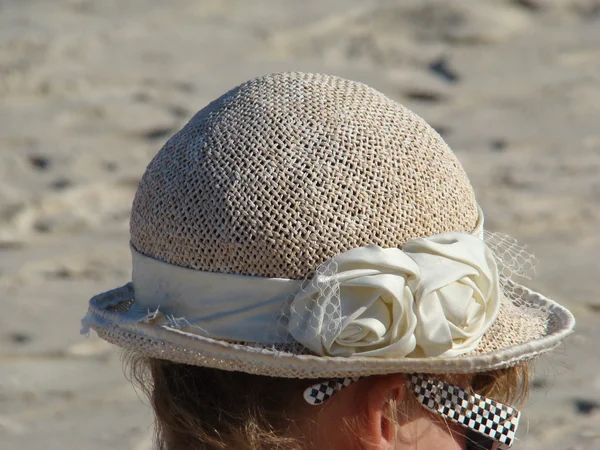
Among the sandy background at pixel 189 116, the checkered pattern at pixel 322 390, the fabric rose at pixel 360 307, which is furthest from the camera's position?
the sandy background at pixel 189 116

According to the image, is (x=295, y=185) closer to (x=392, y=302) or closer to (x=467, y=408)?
(x=392, y=302)

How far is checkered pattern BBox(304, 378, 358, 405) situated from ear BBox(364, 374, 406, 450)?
0.05 meters

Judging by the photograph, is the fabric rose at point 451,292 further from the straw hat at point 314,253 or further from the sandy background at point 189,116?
the sandy background at point 189,116

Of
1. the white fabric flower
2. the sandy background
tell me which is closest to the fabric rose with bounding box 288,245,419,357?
the white fabric flower

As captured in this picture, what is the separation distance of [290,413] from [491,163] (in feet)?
10.6

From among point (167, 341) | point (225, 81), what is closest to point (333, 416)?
point (167, 341)

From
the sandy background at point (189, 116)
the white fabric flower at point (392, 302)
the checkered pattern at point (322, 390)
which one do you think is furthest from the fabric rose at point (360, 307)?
the sandy background at point (189, 116)

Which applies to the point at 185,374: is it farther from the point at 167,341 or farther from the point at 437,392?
the point at 437,392

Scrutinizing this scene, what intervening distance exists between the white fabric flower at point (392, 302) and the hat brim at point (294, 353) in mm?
23

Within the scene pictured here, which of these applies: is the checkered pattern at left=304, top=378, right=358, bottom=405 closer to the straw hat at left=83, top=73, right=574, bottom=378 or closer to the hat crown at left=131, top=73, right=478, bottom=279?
the straw hat at left=83, top=73, right=574, bottom=378

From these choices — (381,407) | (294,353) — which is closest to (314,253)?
(294,353)

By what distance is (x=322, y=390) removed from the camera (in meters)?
1.52

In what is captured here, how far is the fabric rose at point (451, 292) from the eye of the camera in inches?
56.8

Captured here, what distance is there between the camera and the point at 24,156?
457 centimetres
